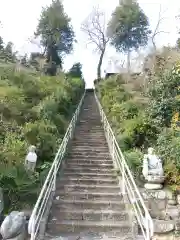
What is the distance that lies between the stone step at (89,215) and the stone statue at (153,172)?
1.48 meters

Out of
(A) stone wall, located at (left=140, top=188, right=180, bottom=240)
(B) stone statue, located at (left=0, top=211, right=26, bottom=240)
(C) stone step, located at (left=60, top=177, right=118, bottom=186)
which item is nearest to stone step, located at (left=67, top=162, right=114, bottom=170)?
(C) stone step, located at (left=60, top=177, right=118, bottom=186)

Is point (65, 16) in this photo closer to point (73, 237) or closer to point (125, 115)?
point (125, 115)

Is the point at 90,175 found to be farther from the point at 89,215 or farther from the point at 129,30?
the point at 129,30

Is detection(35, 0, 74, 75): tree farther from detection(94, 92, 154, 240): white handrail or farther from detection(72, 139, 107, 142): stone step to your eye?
detection(94, 92, 154, 240): white handrail

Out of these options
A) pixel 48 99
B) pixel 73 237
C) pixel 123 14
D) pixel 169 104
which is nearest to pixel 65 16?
pixel 123 14

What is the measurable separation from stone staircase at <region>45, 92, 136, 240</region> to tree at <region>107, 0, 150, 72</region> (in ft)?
90.9

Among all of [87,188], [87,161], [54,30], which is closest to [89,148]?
[87,161]

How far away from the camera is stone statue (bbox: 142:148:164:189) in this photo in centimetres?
891

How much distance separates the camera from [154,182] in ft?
29.3

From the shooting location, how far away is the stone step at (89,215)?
7.61 meters

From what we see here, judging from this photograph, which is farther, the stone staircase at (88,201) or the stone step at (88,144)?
the stone step at (88,144)

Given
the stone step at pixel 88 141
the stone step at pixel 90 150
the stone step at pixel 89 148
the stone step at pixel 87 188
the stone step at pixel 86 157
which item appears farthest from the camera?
the stone step at pixel 88 141

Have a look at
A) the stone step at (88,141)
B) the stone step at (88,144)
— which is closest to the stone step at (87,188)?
the stone step at (88,144)

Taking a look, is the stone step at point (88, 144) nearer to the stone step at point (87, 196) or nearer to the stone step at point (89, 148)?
the stone step at point (89, 148)
